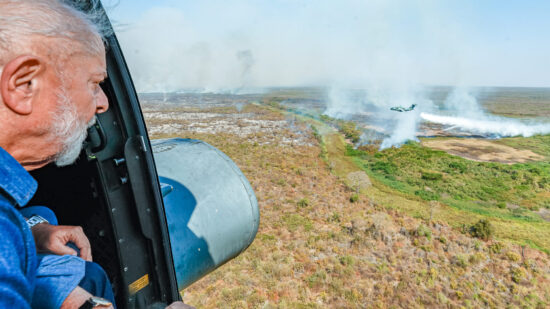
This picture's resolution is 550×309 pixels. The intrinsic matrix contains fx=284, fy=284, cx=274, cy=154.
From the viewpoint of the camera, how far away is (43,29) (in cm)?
132

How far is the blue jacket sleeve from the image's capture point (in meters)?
0.92

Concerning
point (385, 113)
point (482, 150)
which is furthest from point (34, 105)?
point (385, 113)

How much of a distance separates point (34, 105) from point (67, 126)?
0.66 feet

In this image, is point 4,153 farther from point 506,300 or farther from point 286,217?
point 286,217

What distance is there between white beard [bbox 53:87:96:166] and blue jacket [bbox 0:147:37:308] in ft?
1.07

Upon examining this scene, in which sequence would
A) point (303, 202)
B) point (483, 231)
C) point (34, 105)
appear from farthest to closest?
point (303, 202), point (483, 231), point (34, 105)

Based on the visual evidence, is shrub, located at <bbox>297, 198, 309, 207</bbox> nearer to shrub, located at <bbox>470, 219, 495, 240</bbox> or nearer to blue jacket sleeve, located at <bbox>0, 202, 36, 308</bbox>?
shrub, located at <bbox>470, 219, 495, 240</bbox>

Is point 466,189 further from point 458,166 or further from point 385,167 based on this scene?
point 458,166

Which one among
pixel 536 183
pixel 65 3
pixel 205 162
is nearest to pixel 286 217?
pixel 205 162

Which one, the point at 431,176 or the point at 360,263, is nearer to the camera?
the point at 360,263

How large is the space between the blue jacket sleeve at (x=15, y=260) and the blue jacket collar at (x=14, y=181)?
9 centimetres

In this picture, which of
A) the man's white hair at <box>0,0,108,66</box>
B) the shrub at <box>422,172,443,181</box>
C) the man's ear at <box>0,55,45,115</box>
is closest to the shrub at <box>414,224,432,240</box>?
the shrub at <box>422,172,443,181</box>

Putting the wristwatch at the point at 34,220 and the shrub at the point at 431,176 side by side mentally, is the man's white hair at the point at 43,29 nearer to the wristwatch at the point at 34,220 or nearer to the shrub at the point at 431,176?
the wristwatch at the point at 34,220

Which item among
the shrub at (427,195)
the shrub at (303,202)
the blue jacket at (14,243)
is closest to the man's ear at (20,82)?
the blue jacket at (14,243)
